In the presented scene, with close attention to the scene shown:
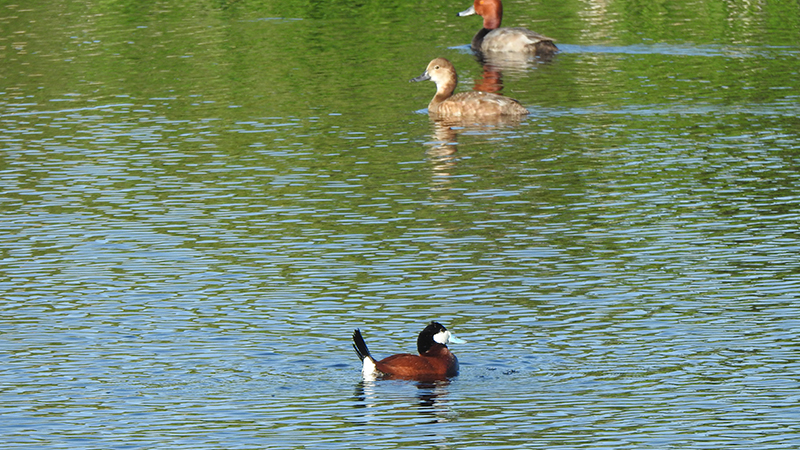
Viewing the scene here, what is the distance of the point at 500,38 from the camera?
1341 inches

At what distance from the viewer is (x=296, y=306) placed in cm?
1520

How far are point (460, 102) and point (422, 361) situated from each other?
13.9 metres

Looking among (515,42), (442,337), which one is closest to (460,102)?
(515,42)

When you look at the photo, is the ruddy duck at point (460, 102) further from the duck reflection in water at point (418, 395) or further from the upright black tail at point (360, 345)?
the upright black tail at point (360, 345)

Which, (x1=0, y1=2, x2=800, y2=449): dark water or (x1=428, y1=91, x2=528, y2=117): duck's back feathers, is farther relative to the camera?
(x1=428, y1=91, x2=528, y2=117): duck's back feathers

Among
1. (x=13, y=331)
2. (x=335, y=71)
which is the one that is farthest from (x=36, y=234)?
(x=335, y=71)

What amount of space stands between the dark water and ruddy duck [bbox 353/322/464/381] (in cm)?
14

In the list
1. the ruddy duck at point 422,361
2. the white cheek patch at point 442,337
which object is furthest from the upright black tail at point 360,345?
the white cheek patch at point 442,337

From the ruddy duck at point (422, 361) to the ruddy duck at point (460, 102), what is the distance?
13153 millimetres

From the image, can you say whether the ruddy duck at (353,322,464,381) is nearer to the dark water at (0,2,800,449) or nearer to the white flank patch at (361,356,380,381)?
the white flank patch at (361,356,380,381)

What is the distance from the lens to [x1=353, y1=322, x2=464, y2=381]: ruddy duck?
12914mm

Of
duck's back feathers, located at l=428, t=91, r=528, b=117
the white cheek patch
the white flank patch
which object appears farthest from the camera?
duck's back feathers, located at l=428, t=91, r=528, b=117

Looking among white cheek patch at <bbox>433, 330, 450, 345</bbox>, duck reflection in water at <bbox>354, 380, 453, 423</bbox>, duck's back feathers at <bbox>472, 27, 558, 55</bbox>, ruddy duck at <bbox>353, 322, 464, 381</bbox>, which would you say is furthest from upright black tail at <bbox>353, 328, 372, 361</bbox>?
duck's back feathers at <bbox>472, 27, 558, 55</bbox>

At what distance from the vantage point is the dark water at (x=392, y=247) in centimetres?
1221
